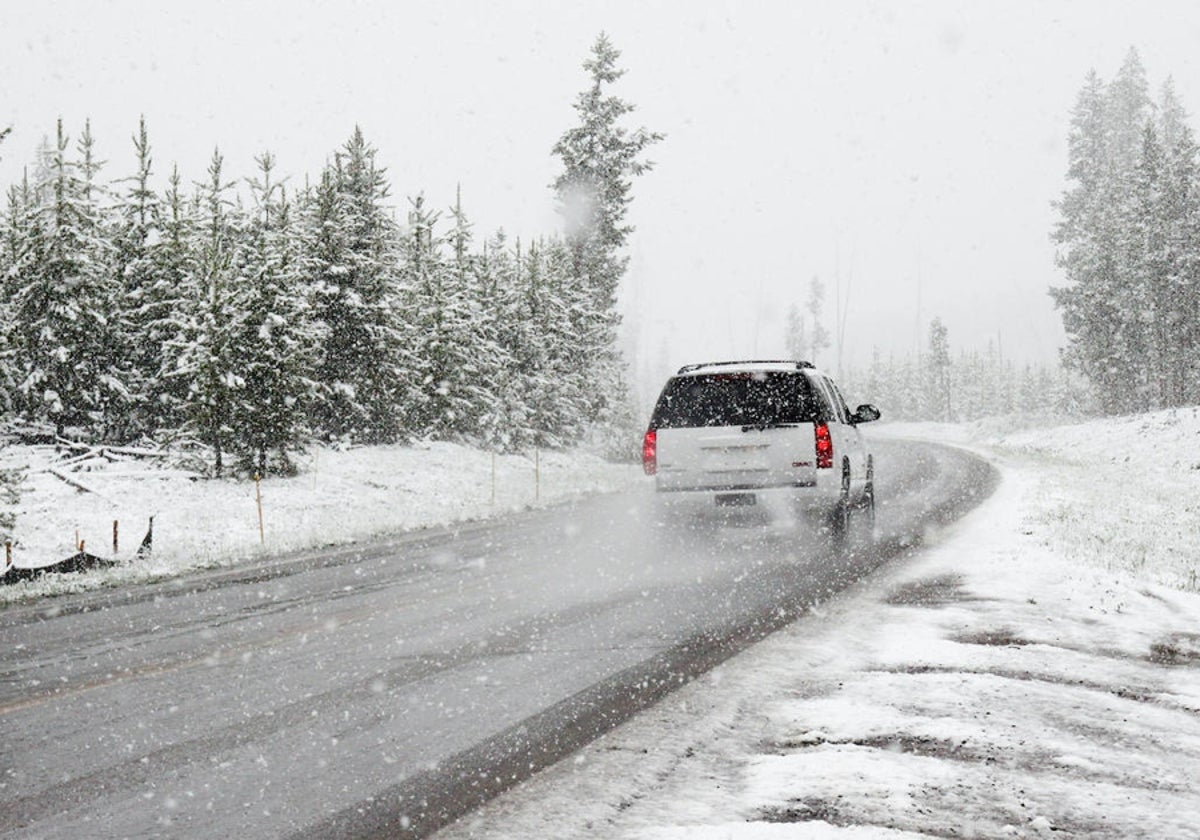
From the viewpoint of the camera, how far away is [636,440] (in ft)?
154

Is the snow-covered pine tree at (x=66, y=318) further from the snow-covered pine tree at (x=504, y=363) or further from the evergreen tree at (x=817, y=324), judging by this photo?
the evergreen tree at (x=817, y=324)

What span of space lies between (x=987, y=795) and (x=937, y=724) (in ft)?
3.03

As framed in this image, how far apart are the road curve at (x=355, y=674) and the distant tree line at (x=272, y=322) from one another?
10.0 m

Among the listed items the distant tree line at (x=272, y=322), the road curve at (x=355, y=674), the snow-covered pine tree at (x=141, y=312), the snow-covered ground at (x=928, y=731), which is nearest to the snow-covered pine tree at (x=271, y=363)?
the distant tree line at (x=272, y=322)

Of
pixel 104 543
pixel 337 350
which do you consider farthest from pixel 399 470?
pixel 104 543

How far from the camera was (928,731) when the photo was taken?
4574 millimetres

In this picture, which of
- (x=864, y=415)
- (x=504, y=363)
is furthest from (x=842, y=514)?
(x=504, y=363)

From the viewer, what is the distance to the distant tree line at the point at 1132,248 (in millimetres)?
45000

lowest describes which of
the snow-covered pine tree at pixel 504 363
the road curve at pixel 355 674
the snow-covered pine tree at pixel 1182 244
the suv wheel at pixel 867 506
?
the road curve at pixel 355 674

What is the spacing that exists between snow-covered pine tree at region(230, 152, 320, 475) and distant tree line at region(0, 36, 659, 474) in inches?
1.7

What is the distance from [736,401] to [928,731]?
7505 millimetres

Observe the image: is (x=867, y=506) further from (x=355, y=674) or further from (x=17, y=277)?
(x=17, y=277)

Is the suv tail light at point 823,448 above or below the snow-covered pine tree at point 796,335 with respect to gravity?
below

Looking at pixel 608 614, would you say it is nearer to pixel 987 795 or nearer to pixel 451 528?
pixel 987 795
